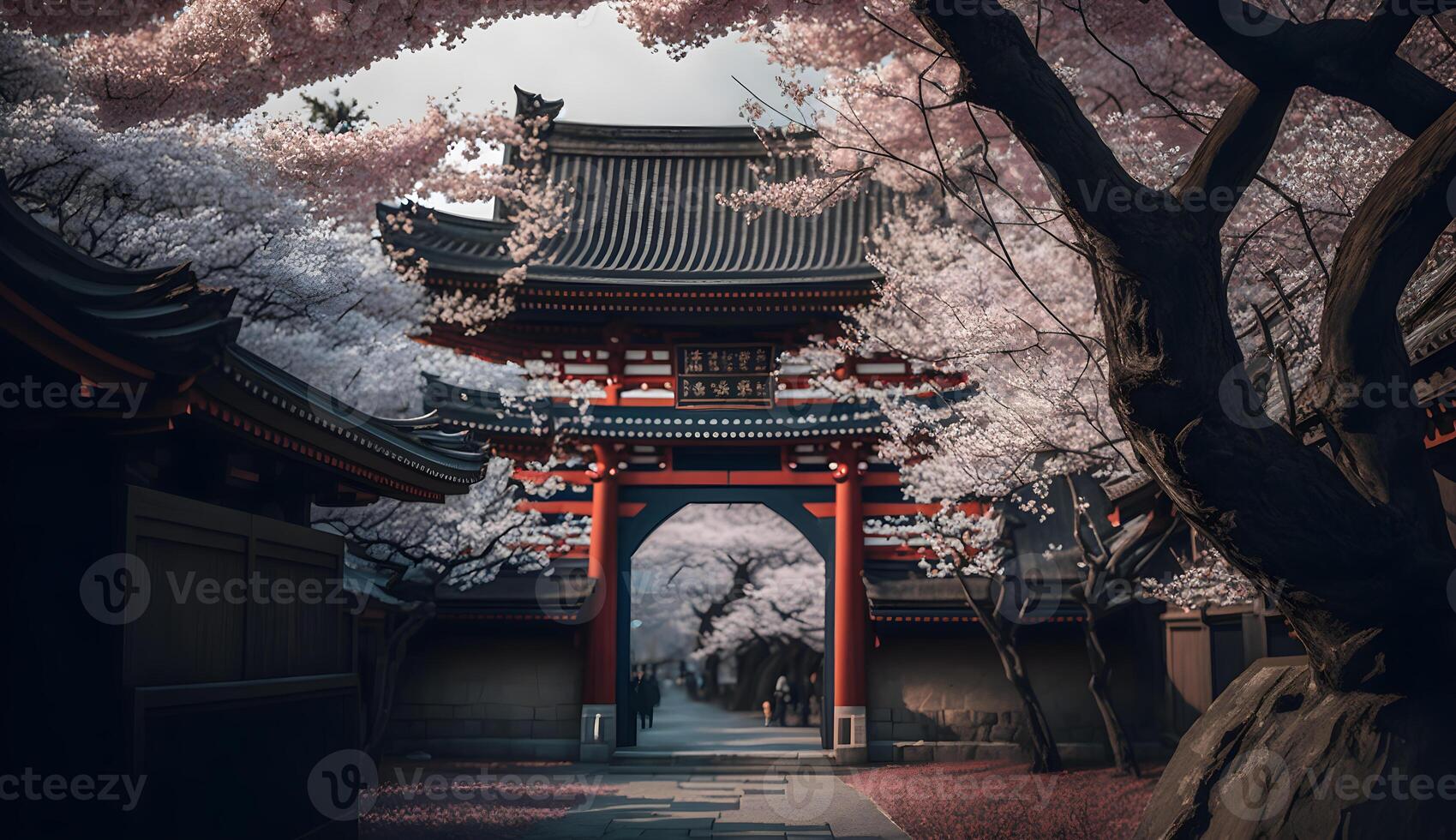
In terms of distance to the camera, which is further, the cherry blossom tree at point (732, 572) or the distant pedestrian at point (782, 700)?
the cherry blossom tree at point (732, 572)

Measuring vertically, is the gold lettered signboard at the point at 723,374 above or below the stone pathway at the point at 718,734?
above

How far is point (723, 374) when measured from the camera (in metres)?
23.8

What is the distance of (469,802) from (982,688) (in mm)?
9707

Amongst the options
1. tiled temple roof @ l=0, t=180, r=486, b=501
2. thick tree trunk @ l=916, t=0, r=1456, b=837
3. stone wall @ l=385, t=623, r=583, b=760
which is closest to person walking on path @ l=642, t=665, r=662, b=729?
stone wall @ l=385, t=623, r=583, b=760

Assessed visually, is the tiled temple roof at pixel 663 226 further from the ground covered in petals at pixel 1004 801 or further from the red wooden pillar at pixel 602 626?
the ground covered in petals at pixel 1004 801

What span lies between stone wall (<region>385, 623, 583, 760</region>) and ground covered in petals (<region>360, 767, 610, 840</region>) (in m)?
1.52

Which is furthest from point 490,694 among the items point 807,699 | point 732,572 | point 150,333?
point 150,333

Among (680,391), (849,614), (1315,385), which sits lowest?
(849,614)

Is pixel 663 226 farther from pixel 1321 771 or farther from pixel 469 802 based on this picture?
pixel 1321 771

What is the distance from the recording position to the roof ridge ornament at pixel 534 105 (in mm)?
26453

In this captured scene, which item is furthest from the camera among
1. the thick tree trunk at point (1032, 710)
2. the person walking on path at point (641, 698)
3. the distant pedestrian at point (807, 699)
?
the distant pedestrian at point (807, 699)

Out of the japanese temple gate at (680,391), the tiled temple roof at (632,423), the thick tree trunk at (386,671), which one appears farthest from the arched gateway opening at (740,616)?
the thick tree trunk at (386,671)

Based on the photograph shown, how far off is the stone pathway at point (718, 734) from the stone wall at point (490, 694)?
55.0 inches

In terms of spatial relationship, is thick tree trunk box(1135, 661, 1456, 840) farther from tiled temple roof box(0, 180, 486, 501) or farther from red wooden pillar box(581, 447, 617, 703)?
red wooden pillar box(581, 447, 617, 703)
